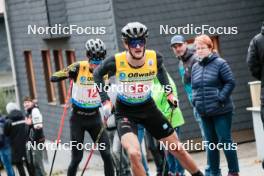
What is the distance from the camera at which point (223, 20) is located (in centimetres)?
1914


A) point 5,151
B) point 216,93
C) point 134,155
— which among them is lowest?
point 5,151

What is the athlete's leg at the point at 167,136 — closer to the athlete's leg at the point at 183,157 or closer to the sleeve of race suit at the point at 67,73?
the athlete's leg at the point at 183,157

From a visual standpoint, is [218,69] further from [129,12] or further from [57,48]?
[57,48]

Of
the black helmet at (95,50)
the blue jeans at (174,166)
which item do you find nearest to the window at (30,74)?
the black helmet at (95,50)

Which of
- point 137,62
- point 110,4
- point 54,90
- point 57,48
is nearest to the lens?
point 137,62

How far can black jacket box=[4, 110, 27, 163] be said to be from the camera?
17266 mm

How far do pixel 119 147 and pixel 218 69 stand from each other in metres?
2.30

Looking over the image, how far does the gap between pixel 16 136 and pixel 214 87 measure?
696 cm

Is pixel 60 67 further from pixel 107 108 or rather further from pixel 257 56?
pixel 257 56

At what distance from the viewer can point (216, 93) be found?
11508 mm

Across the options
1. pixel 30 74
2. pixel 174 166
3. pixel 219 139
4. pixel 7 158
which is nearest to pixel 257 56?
pixel 219 139

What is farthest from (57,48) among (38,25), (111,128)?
(111,128)

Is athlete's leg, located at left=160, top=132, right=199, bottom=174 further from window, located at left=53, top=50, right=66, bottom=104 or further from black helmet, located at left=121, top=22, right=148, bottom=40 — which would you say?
window, located at left=53, top=50, right=66, bottom=104

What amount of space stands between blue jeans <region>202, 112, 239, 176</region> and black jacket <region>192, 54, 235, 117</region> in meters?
0.12
